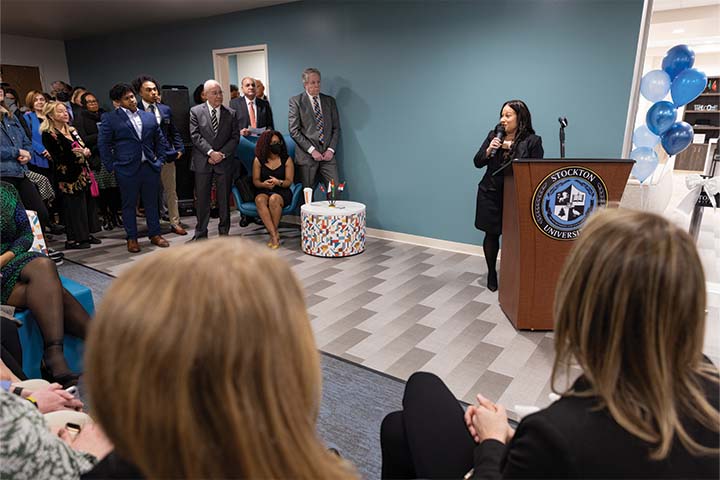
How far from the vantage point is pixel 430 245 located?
4.72 meters

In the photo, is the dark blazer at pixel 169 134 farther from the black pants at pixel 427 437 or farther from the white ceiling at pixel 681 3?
the white ceiling at pixel 681 3

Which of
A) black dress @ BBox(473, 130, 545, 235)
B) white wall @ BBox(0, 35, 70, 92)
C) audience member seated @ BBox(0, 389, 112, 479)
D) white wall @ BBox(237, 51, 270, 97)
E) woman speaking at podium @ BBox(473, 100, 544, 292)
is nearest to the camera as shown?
audience member seated @ BBox(0, 389, 112, 479)

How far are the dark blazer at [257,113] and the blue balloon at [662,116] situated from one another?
12.9ft

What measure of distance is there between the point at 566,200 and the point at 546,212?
0.13 m

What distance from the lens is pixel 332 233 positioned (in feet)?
13.8

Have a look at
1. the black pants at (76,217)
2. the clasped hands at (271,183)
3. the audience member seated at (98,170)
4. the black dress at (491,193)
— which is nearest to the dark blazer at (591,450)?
the black dress at (491,193)

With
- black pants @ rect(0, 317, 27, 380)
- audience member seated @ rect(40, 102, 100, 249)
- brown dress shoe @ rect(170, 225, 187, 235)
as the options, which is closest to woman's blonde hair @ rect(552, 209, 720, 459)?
black pants @ rect(0, 317, 27, 380)

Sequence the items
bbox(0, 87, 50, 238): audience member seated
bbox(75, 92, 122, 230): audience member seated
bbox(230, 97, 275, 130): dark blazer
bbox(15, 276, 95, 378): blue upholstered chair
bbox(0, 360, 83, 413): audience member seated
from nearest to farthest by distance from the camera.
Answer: bbox(0, 360, 83, 413): audience member seated
bbox(15, 276, 95, 378): blue upholstered chair
bbox(0, 87, 50, 238): audience member seated
bbox(75, 92, 122, 230): audience member seated
bbox(230, 97, 275, 130): dark blazer

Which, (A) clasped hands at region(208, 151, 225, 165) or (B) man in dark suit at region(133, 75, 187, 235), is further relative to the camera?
(A) clasped hands at region(208, 151, 225, 165)

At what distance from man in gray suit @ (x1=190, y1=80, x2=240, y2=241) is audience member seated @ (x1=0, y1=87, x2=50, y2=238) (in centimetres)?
142

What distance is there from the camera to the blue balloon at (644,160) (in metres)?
3.65

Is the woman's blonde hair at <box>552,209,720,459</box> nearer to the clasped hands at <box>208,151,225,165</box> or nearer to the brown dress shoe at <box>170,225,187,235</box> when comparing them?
the clasped hands at <box>208,151,225,165</box>

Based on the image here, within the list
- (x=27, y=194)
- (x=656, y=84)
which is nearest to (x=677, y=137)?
(x=656, y=84)

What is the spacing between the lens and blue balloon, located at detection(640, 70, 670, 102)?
3.50 m
